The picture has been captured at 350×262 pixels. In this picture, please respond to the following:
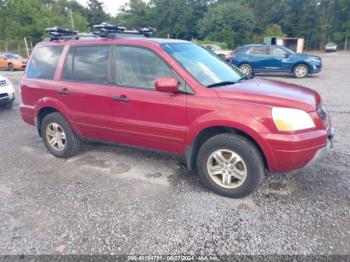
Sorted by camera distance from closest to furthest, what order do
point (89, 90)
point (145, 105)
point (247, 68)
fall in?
1. point (145, 105)
2. point (89, 90)
3. point (247, 68)

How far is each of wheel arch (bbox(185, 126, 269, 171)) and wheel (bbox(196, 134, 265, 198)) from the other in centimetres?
5

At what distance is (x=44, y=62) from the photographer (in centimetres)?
445

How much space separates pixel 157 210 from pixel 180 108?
1161 millimetres

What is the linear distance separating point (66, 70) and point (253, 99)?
2742mm

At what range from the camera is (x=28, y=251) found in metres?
2.51

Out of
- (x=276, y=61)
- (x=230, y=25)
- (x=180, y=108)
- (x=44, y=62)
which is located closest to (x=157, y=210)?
(x=180, y=108)

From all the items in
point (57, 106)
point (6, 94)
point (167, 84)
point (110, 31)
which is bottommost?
point (6, 94)

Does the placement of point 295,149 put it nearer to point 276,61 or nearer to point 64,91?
point 64,91

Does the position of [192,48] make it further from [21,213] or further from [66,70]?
[21,213]

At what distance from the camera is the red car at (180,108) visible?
292 centimetres

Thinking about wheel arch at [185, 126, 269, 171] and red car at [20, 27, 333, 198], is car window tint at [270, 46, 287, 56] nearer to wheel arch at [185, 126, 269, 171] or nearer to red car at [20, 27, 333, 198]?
red car at [20, 27, 333, 198]

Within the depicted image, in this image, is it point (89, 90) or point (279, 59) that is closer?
point (89, 90)

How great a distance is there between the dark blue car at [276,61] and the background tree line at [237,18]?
122 ft

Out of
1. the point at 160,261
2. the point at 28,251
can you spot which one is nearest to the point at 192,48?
the point at 160,261
